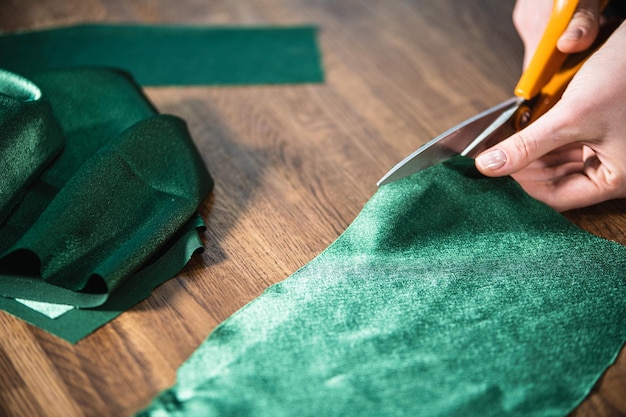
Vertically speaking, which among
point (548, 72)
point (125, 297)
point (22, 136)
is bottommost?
point (125, 297)

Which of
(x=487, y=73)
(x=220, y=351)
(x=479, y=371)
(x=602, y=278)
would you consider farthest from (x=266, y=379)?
(x=487, y=73)

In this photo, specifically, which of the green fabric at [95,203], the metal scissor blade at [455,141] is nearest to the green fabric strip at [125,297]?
the green fabric at [95,203]

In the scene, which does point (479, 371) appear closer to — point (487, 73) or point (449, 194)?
point (449, 194)

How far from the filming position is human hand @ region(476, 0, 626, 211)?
3.37 feet

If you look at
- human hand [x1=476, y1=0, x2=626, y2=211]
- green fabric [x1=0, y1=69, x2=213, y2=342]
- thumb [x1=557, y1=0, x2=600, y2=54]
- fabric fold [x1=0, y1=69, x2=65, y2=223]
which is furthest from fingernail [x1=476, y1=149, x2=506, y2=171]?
fabric fold [x1=0, y1=69, x2=65, y2=223]

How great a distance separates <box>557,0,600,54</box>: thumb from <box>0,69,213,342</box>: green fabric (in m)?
0.68

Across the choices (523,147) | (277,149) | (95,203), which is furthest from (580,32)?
(95,203)

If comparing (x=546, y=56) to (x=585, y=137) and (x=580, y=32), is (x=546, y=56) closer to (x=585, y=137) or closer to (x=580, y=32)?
(x=580, y=32)

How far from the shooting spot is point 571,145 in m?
1.19

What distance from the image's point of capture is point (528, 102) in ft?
3.77

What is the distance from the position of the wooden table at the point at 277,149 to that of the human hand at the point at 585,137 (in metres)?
0.06

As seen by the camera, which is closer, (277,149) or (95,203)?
(95,203)

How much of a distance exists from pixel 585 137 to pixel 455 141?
21 cm

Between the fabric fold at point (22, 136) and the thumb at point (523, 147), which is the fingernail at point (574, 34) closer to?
the thumb at point (523, 147)
